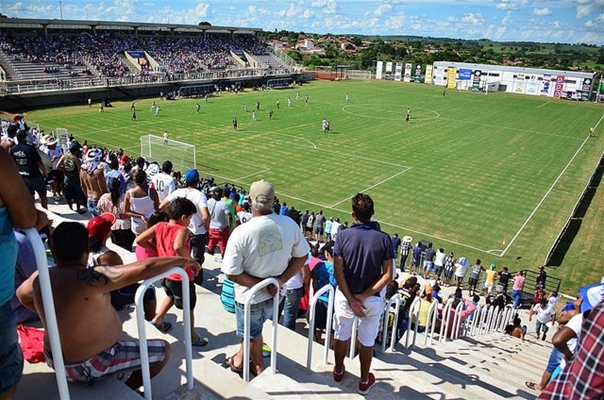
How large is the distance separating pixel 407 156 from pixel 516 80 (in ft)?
195

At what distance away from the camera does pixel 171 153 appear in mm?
28016

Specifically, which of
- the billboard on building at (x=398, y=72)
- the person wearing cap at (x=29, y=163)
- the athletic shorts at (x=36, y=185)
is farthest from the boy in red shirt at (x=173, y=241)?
the billboard on building at (x=398, y=72)

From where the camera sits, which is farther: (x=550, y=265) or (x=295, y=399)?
(x=550, y=265)

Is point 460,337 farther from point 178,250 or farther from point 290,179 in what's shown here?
point 290,179

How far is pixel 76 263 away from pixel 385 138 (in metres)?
38.3

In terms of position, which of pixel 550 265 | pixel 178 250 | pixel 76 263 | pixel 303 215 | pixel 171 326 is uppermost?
pixel 76 263

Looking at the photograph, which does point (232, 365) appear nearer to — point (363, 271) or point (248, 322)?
point (248, 322)

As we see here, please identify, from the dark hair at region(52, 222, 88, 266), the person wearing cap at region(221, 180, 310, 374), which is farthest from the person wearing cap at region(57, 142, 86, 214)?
the dark hair at region(52, 222, 88, 266)

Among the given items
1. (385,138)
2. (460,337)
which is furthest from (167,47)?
(460,337)

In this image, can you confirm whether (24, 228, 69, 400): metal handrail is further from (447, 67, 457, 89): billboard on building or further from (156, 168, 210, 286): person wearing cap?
(447, 67, 457, 89): billboard on building

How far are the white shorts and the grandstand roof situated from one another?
63.2 meters

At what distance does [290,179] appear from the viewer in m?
27.8

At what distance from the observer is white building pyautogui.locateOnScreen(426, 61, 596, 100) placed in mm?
76875

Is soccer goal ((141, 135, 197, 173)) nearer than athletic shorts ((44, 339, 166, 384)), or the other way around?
athletic shorts ((44, 339, 166, 384))
